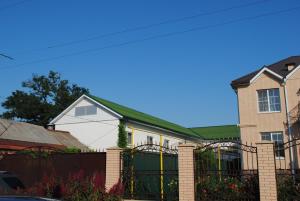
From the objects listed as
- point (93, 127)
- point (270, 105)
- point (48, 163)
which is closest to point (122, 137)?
point (93, 127)

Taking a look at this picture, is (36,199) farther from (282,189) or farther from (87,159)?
(87,159)

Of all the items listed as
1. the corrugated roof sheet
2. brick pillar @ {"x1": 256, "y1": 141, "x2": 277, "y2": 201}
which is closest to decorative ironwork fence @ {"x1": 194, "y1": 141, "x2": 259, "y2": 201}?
brick pillar @ {"x1": 256, "y1": 141, "x2": 277, "y2": 201}

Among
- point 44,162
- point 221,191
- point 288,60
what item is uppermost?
point 288,60

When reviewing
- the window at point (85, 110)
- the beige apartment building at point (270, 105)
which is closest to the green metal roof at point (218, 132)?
the beige apartment building at point (270, 105)

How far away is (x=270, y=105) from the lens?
23.0 m

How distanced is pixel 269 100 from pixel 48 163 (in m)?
14.8

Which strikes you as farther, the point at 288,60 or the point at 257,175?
the point at 288,60

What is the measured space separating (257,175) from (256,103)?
1334 centimetres

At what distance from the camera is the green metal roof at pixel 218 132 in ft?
143

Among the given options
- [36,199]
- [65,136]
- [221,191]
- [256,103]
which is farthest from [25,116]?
[36,199]

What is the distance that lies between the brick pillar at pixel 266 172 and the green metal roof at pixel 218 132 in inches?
1263

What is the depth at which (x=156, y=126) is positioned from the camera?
1197 inches

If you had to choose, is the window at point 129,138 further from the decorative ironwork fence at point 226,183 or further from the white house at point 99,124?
the decorative ironwork fence at point 226,183

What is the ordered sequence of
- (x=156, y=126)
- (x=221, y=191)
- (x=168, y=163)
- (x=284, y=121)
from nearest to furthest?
(x=221, y=191), (x=168, y=163), (x=284, y=121), (x=156, y=126)
